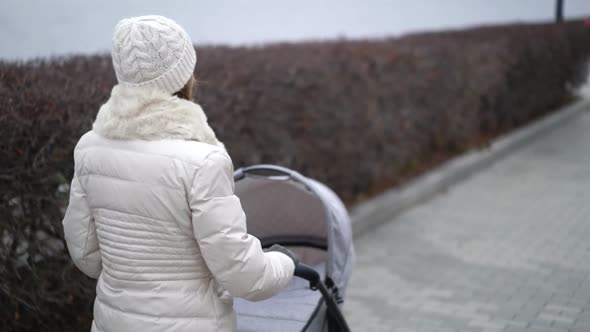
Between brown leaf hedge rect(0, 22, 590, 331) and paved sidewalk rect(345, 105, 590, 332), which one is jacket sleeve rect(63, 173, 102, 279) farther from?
paved sidewalk rect(345, 105, 590, 332)

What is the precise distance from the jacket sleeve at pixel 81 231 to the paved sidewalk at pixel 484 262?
7.26 ft

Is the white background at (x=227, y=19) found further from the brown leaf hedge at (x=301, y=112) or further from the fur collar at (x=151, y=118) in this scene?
the fur collar at (x=151, y=118)

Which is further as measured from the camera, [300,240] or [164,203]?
[300,240]

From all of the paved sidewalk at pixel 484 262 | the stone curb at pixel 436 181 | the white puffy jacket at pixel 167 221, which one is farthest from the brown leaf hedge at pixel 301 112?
the white puffy jacket at pixel 167 221

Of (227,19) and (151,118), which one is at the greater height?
(151,118)

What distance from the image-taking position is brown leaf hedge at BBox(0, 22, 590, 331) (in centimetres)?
337

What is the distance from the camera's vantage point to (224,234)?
211 cm

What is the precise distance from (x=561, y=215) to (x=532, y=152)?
10.6ft

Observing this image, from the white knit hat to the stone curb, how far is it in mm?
3945

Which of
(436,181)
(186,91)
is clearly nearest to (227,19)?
(436,181)

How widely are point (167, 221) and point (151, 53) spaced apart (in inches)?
20.5

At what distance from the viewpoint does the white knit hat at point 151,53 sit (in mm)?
2166

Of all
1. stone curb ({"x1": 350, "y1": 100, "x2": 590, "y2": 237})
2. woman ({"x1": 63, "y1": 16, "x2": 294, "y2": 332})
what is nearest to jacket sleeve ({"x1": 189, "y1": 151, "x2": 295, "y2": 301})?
woman ({"x1": 63, "y1": 16, "x2": 294, "y2": 332})

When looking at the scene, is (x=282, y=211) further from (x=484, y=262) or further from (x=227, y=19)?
(x=227, y=19)
